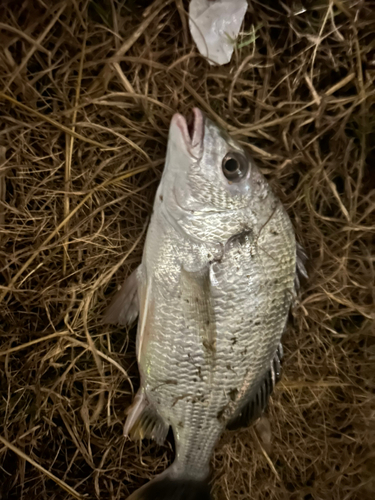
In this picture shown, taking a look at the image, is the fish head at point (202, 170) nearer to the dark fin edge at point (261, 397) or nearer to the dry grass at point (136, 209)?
the dry grass at point (136, 209)

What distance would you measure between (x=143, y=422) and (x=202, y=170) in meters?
1.11

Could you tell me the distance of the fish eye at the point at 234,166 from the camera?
1.17 m

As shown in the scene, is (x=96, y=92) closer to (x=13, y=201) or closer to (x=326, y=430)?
(x=13, y=201)

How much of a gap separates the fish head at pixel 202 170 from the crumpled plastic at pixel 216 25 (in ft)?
1.54

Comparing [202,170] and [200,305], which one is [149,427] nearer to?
[200,305]

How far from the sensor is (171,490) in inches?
56.9

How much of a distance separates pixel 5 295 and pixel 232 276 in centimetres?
101

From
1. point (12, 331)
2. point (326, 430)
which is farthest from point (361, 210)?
point (12, 331)

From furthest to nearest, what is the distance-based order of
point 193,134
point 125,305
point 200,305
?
1. point 125,305
2. point 200,305
3. point 193,134

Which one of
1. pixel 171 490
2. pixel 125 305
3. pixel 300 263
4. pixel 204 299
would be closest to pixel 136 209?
pixel 125 305

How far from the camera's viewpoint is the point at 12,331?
1450 millimetres

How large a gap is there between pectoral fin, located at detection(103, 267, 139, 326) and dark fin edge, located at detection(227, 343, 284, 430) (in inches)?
25.1

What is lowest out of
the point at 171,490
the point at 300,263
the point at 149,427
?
the point at 171,490

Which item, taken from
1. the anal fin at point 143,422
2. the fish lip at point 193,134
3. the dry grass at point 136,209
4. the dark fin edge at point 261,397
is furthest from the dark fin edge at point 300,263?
the anal fin at point 143,422
